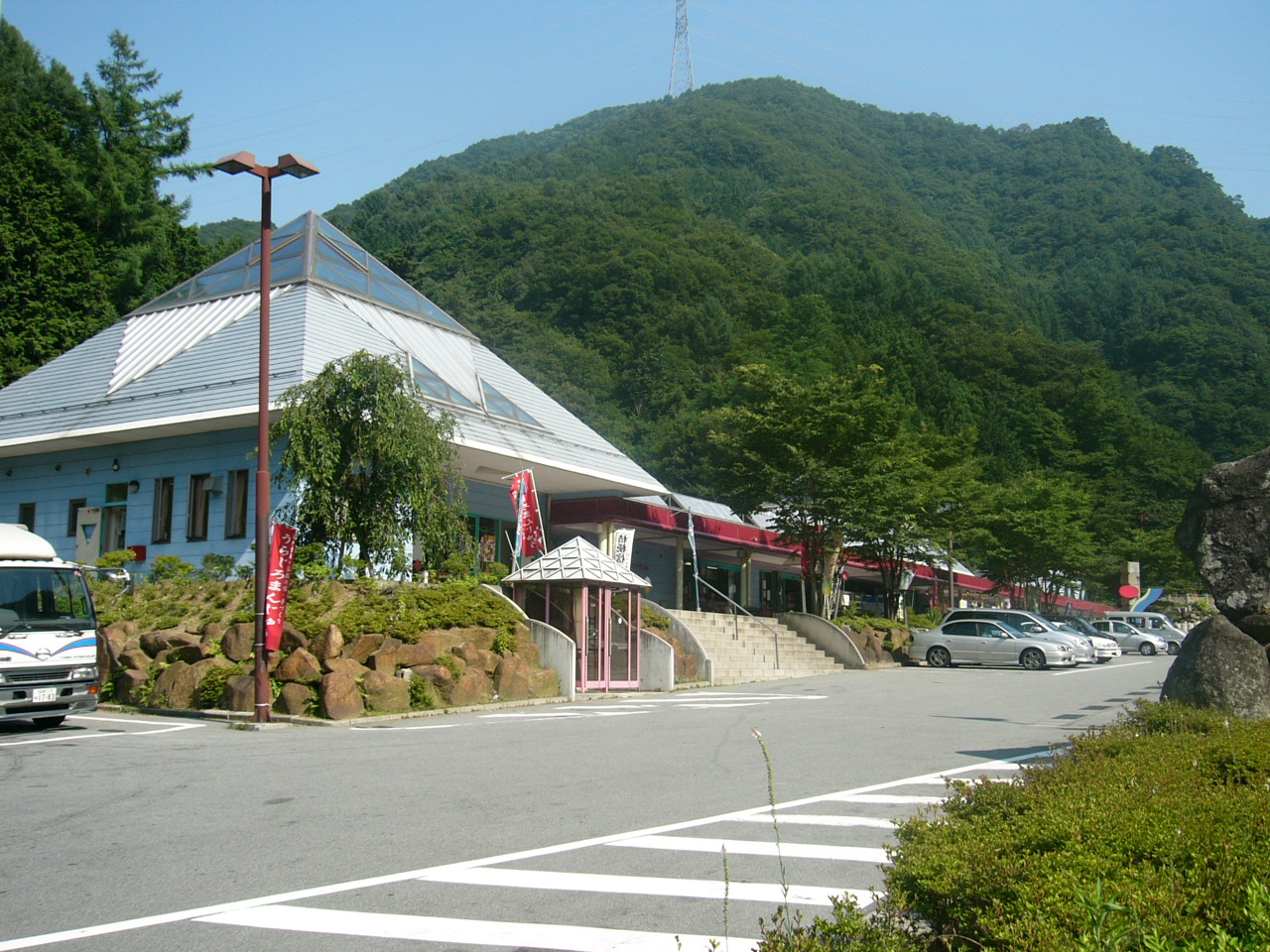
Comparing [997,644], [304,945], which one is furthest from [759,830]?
[997,644]

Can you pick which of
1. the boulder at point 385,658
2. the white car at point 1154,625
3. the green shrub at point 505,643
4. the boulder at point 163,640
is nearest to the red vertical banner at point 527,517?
the green shrub at point 505,643

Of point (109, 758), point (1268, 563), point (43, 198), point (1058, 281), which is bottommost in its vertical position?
point (109, 758)

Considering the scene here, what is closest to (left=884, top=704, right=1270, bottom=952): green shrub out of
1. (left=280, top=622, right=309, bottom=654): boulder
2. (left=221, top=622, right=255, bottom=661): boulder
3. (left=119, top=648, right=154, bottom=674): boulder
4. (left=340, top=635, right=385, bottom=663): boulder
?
(left=340, top=635, right=385, bottom=663): boulder

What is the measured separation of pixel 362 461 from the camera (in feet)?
66.8

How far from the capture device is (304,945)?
5.18 m

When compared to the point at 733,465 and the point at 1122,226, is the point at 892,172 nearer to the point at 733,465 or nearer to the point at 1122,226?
the point at 1122,226

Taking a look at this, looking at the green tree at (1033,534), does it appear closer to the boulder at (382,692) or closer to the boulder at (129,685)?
the boulder at (382,692)

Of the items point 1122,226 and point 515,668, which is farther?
point 1122,226

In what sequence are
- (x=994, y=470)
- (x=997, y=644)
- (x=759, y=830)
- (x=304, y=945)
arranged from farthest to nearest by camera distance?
(x=994, y=470) < (x=997, y=644) < (x=759, y=830) < (x=304, y=945)

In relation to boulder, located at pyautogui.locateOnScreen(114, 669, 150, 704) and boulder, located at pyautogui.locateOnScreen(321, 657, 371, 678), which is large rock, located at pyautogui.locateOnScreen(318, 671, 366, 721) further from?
boulder, located at pyautogui.locateOnScreen(114, 669, 150, 704)

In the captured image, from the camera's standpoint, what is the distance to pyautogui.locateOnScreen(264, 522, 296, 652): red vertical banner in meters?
16.7

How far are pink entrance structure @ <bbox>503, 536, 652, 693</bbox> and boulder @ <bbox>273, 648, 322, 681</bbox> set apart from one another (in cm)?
539

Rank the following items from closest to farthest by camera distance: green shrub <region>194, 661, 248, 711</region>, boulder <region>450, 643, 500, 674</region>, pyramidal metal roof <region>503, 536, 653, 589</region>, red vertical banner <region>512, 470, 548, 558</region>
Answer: green shrub <region>194, 661, 248, 711</region> → boulder <region>450, 643, 500, 674</region> → pyramidal metal roof <region>503, 536, 653, 589</region> → red vertical banner <region>512, 470, 548, 558</region>

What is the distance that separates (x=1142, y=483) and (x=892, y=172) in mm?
71918
